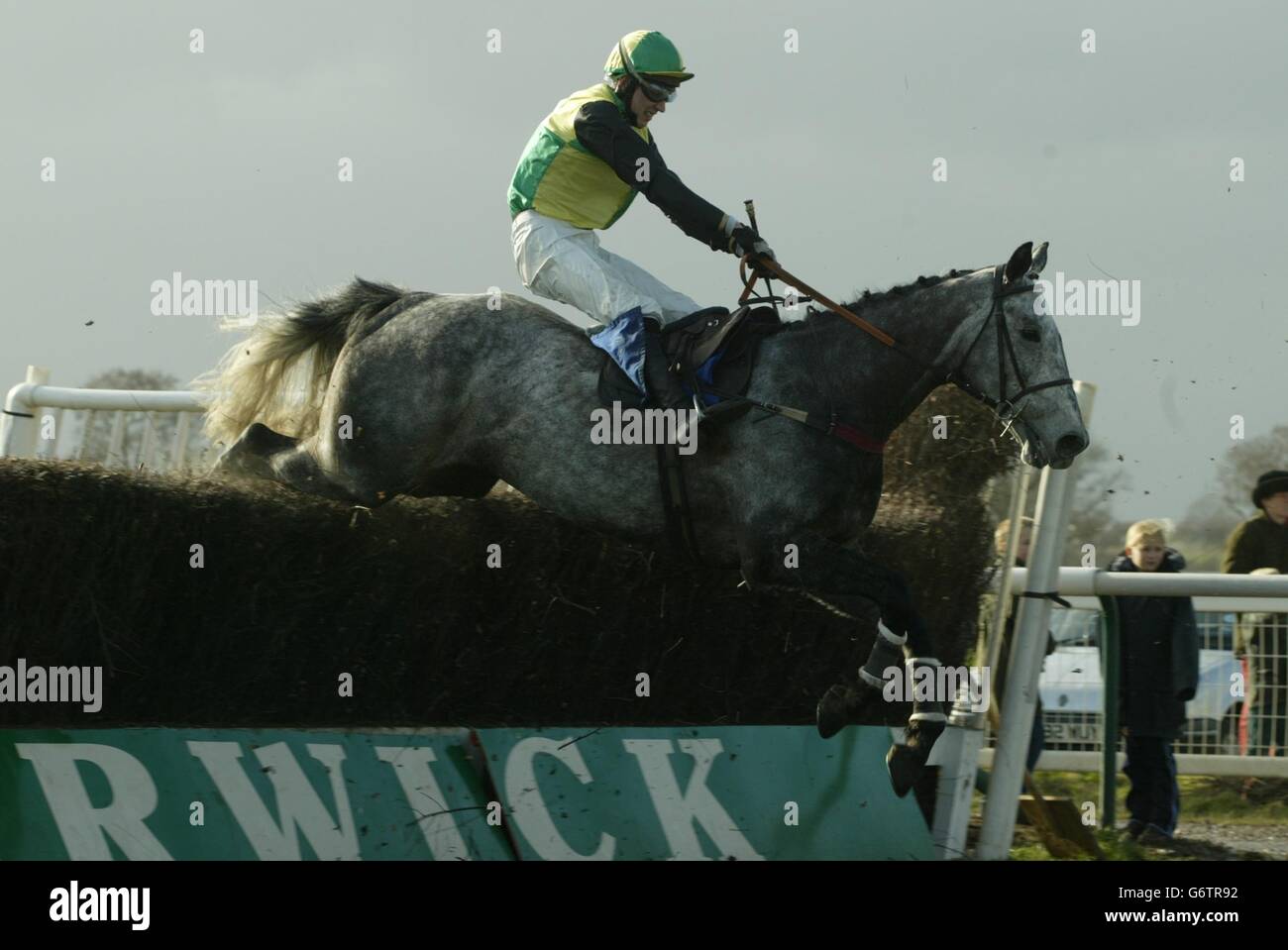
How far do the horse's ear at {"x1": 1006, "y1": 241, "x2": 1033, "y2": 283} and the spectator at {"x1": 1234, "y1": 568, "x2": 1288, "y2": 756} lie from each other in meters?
2.62

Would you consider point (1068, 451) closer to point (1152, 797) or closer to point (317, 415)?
point (1152, 797)

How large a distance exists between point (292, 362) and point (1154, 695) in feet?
13.3

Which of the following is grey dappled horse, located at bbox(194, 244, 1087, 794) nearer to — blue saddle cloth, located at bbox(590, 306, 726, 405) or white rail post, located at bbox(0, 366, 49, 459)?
blue saddle cloth, located at bbox(590, 306, 726, 405)

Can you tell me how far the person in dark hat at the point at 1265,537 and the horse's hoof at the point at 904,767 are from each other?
9.61 feet

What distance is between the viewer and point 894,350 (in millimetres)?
6355

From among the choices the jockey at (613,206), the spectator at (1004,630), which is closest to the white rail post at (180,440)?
the jockey at (613,206)

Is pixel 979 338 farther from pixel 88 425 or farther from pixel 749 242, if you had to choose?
pixel 88 425

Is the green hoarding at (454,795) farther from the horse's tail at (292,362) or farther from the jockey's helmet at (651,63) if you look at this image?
the jockey's helmet at (651,63)

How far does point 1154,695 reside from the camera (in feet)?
24.2

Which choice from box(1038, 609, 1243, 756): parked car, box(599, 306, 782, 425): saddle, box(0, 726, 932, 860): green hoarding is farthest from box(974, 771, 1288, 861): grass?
box(599, 306, 782, 425): saddle

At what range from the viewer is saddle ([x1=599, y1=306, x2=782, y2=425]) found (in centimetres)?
629

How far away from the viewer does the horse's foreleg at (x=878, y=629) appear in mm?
6070

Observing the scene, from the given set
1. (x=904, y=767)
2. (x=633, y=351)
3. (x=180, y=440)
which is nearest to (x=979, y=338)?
(x=633, y=351)
